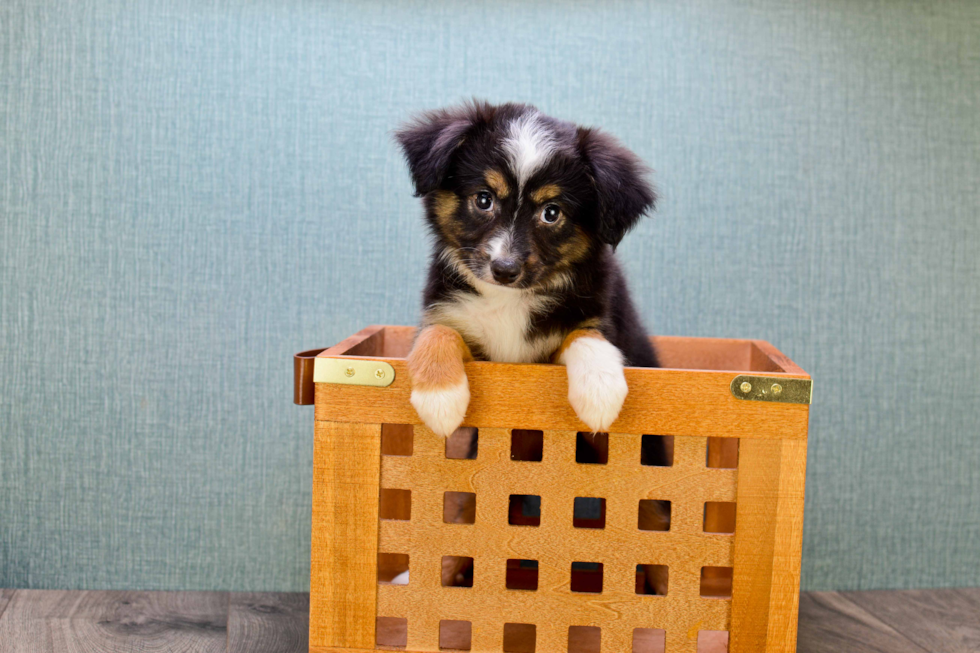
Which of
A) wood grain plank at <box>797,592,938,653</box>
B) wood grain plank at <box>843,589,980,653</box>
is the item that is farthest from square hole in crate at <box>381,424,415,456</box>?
wood grain plank at <box>843,589,980,653</box>

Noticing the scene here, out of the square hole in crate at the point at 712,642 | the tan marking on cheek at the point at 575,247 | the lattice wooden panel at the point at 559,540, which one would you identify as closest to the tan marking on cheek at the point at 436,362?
the lattice wooden panel at the point at 559,540

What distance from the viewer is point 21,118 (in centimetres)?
230

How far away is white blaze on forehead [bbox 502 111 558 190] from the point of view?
1.65 metres

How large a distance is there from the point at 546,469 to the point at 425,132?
830 mm

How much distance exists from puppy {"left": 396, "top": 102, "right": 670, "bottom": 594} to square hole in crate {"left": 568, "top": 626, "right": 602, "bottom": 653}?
187 millimetres

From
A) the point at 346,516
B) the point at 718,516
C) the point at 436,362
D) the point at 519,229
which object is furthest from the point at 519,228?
the point at 718,516

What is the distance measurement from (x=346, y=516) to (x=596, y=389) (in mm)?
577

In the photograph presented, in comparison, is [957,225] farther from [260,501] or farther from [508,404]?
[260,501]

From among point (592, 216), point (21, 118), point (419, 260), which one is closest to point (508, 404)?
point (592, 216)

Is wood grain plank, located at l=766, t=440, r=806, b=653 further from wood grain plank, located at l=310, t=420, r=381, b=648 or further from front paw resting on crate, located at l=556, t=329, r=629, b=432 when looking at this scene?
wood grain plank, located at l=310, t=420, r=381, b=648

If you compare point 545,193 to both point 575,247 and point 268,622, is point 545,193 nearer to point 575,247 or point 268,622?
point 575,247

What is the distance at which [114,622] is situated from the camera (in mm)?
2100

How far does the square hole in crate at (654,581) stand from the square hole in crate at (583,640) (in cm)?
17

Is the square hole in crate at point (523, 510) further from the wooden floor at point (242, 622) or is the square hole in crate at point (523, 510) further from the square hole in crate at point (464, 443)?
the wooden floor at point (242, 622)
